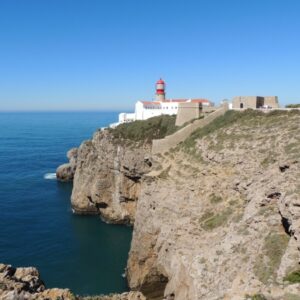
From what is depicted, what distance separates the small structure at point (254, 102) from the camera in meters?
52.1

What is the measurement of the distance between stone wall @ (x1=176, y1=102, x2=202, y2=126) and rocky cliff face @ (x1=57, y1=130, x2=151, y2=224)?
6983 mm

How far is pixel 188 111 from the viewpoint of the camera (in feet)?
185

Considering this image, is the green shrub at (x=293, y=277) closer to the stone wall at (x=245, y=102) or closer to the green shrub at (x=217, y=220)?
the green shrub at (x=217, y=220)

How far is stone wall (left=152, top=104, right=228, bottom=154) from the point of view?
154 ft

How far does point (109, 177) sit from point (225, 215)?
33286 mm

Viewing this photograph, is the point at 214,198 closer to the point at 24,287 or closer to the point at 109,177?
the point at 24,287

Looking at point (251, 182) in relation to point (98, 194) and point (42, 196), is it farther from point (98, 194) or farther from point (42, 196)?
point (42, 196)

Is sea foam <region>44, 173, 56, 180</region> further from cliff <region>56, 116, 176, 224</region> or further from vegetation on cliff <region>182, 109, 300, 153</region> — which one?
vegetation on cliff <region>182, 109, 300, 153</region>

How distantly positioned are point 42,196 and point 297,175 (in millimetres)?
56235

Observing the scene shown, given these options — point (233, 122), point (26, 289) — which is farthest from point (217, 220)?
point (26, 289)

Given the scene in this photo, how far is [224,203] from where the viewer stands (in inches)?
1378

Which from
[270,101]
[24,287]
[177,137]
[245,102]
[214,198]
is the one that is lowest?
[24,287]

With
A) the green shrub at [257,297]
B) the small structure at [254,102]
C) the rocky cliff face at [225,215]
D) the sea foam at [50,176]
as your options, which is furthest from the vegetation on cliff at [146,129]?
the green shrub at [257,297]

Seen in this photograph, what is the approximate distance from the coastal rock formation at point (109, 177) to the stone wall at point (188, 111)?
23.0ft
